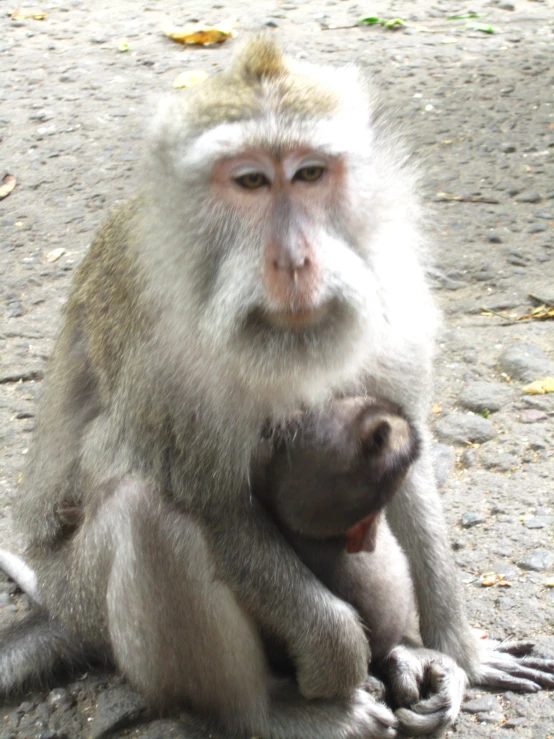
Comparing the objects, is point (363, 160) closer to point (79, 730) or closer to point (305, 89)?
point (305, 89)

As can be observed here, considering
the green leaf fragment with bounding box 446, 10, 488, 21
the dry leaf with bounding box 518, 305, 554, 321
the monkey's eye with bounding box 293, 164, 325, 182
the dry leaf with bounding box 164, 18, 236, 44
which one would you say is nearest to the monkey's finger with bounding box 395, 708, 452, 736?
the monkey's eye with bounding box 293, 164, 325, 182

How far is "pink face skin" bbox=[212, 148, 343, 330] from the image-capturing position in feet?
8.58

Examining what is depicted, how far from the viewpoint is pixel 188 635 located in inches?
120

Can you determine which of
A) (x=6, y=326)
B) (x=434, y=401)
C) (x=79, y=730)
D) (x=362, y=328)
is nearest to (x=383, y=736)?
(x=79, y=730)

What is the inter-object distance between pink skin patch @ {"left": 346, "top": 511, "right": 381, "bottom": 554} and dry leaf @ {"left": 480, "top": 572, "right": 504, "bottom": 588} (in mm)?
691

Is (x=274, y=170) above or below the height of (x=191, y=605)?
above

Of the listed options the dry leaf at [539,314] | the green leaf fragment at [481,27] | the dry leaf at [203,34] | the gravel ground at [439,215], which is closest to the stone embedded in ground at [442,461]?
the gravel ground at [439,215]

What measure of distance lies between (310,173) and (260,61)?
36 centimetres

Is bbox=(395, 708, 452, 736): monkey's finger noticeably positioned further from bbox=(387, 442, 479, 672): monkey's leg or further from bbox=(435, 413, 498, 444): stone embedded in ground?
bbox=(435, 413, 498, 444): stone embedded in ground

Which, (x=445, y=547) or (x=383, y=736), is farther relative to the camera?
(x=445, y=547)

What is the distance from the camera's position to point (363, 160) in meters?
2.91

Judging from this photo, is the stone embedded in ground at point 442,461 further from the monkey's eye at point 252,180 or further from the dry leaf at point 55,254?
the dry leaf at point 55,254

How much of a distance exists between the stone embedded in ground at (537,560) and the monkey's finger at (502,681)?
46cm

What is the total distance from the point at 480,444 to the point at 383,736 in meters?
1.63
